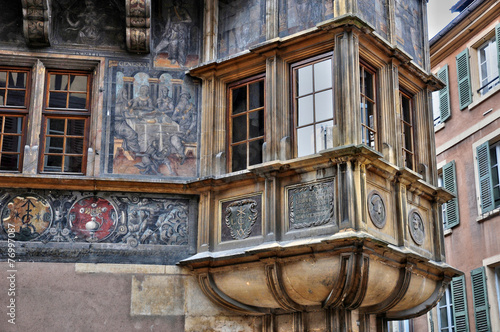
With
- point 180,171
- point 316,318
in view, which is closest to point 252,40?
point 180,171

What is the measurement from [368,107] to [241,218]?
2.25 meters

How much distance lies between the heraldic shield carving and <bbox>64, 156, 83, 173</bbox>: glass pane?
2.15 metres

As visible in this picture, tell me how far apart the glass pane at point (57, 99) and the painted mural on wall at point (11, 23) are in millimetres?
868

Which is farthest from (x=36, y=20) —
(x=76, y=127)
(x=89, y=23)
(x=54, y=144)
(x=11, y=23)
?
(x=54, y=144)

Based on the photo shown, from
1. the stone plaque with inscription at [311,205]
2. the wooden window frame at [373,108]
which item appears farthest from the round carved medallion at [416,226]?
the stone plaque with inscription at [311,205]

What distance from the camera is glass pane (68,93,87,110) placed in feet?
38.1

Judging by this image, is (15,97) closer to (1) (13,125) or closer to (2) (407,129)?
(1) (13,125)

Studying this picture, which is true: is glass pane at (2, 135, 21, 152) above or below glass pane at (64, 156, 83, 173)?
above

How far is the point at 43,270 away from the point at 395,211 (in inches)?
179

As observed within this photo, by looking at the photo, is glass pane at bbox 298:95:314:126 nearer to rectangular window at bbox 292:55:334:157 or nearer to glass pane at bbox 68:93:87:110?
rectangular window at bbox 292:55:334:157

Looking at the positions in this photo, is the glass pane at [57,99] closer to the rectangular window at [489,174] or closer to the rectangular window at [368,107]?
the rectangular window at [368,107]

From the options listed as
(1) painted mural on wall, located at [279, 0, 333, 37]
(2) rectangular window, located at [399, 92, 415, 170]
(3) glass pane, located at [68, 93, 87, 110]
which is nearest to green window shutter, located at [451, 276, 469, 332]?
(2) rectangular window, located at [399, 92, 415, 170]

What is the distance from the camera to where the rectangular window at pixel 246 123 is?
1108cm

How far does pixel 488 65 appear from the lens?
16.2 m
